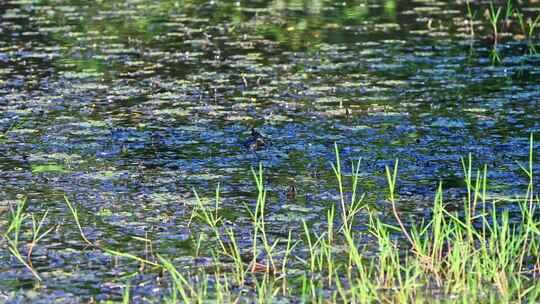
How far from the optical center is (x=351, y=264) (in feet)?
17.0

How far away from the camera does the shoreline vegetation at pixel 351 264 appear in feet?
15.7

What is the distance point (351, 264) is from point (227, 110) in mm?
2808

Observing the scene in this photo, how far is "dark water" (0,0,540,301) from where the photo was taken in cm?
589

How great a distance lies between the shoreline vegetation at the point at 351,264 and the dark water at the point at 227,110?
14 centimetres

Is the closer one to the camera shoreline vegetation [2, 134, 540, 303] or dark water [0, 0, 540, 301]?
shoreline vegetation [2, 134, 540, 303]

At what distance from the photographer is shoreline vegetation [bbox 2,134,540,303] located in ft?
15.7

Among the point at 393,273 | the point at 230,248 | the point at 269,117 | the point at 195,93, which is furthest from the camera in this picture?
the point at 195,93

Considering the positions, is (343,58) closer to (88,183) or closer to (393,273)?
(88,183)

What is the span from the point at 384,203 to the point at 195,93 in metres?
2.60

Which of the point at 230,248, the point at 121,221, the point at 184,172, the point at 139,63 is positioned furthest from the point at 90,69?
the point at 230,248

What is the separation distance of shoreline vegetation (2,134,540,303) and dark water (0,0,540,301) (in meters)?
0.14

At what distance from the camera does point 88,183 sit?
6.33m

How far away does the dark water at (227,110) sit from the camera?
5.89 metres

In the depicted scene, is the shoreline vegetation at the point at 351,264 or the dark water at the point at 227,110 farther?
the dark water at the point at 227,110
